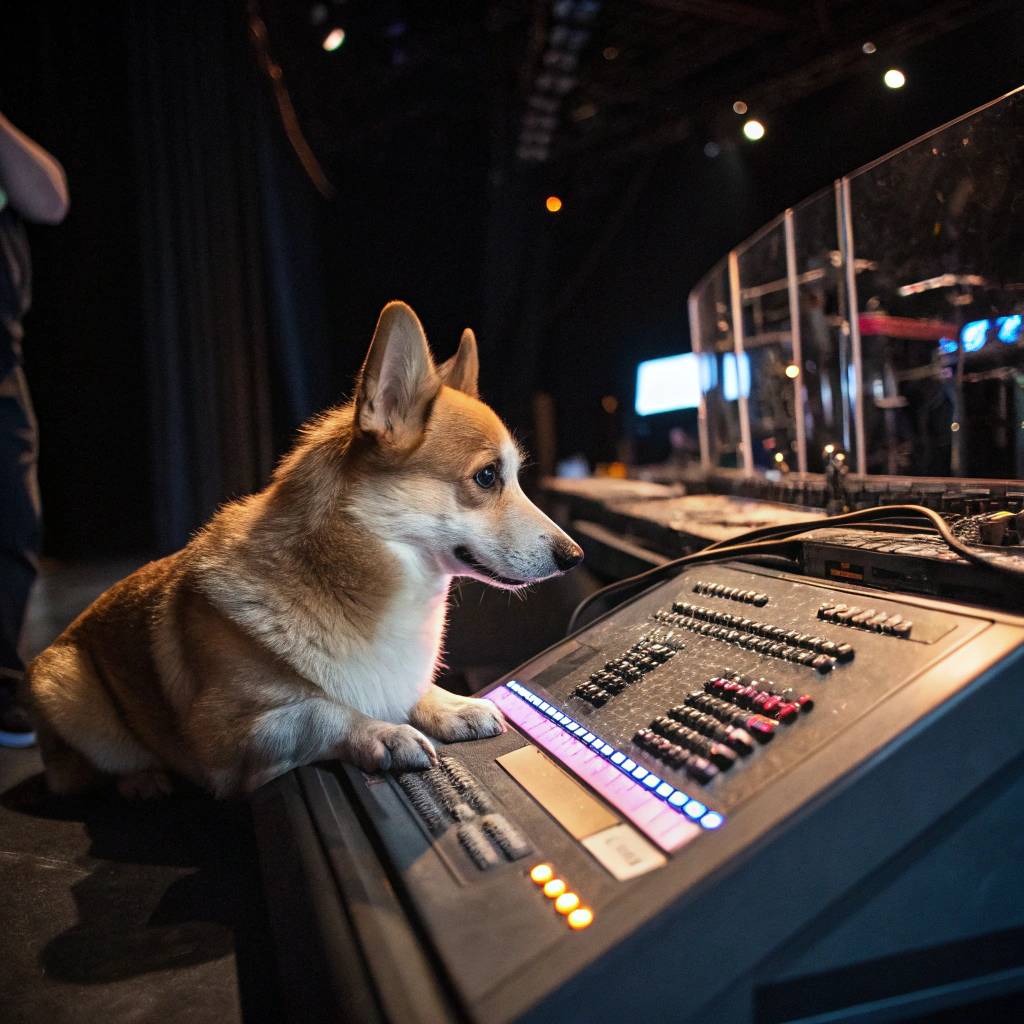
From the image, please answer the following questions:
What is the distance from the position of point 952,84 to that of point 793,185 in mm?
2313

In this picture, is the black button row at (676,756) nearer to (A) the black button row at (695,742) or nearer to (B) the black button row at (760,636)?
(A) the black button row at (695,742)

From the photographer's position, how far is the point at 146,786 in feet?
3.51

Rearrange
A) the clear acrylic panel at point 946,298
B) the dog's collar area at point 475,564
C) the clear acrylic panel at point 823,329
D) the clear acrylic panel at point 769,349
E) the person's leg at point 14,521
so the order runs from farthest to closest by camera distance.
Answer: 1. the clear acrylic panel at point 769,349
2. the clear acrylic panel at point 823,329
3. the person's leg at point 14,521
4. the clear acrylic panel at point 946,298
5. the dog's collar area at point 475,564

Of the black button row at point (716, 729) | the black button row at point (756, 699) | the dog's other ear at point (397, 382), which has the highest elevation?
the dog's other ear at point (397, 382)

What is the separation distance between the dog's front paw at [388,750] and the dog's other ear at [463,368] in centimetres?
64

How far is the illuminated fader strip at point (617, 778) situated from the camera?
0.53 metres

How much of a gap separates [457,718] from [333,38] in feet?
15.8

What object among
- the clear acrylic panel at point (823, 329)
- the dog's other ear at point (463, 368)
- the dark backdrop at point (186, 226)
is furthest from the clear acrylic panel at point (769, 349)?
the dog's other ear at point (463, 368)

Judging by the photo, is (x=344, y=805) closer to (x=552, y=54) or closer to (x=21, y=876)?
(x=21, y=876)

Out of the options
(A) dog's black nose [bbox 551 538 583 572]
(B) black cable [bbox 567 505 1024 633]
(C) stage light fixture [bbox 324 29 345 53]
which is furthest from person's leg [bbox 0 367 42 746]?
(C) stage light fixture [bbox 324 29 345 53]

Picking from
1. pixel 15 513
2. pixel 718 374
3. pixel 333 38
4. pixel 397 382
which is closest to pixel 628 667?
pixel 397 382

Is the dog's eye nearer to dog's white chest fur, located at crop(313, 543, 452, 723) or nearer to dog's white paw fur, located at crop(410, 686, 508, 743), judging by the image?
dog's white chest fur, located at crop(313, 543, 452, 723)

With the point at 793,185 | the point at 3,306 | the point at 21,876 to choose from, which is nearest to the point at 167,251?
the point at 3,306

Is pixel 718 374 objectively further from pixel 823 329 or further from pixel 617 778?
pixel 617 778
